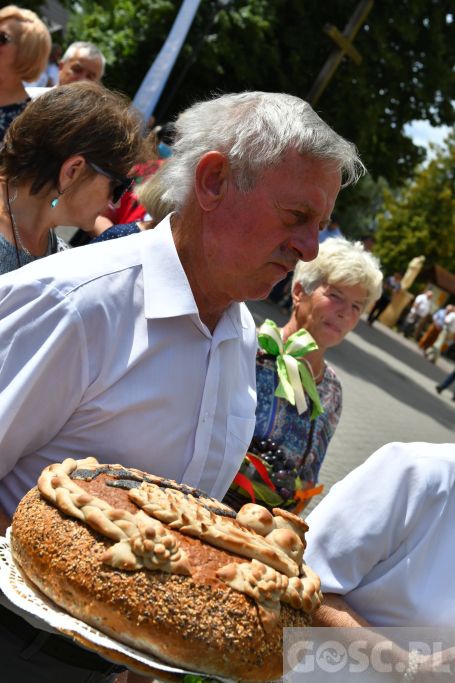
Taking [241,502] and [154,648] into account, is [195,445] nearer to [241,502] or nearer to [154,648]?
[154,648]

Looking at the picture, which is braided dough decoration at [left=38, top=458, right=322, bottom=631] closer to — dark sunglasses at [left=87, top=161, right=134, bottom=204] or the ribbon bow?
dark sunglasses at [left=87, top=161, right=134, bottom=204]

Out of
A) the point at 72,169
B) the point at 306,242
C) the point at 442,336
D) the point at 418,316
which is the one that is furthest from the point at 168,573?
the point at 418,316

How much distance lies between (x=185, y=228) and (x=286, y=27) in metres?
19.4

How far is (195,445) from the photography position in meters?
2.14

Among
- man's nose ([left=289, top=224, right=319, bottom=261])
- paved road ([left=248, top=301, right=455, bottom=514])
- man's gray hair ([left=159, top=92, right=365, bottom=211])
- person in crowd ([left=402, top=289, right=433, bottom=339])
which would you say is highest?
man's gray hair ([left=159, top=92, right=365, bottom=211])

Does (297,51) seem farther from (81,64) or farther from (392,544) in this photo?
(392,544)

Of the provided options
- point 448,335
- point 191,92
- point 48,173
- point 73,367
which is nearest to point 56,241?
point 48,173

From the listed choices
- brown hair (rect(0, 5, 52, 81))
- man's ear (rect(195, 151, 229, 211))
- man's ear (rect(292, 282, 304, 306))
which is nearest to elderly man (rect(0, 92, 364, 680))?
man's ear (rect(195, 151, 229, 211))

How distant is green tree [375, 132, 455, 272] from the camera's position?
1994 inches

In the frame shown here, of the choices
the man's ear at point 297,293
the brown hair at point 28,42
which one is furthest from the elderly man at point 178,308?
the brown hair at point 28,42

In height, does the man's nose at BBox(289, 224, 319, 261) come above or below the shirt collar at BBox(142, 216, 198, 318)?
above

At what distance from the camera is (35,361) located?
6.29 ft

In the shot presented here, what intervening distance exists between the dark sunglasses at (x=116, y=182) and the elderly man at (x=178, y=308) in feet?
2.23

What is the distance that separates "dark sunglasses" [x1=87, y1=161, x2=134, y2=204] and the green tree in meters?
48.3
